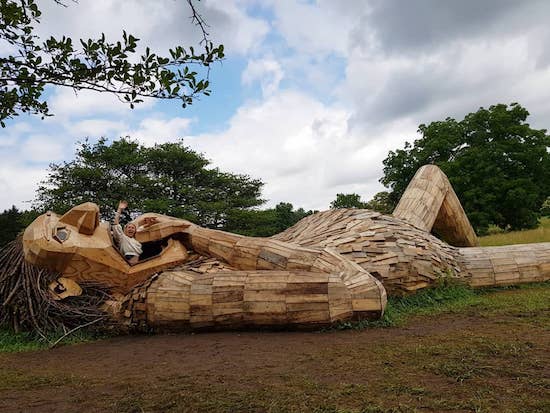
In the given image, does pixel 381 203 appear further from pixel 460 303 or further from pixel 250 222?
pixel 460 303

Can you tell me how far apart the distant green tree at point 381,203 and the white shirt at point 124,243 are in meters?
21.1

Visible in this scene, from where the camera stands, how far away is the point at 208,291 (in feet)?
15.1

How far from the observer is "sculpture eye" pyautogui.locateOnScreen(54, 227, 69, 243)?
503 cm

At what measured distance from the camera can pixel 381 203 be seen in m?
27.7

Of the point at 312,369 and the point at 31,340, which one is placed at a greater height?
the point at 31,340

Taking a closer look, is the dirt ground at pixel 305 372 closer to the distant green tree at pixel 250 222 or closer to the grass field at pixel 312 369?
the grass field at pixel 312 369

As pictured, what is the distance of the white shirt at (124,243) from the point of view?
5388 mm

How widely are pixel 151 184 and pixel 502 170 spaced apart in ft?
52.8

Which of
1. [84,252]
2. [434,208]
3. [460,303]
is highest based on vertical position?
[434,208]

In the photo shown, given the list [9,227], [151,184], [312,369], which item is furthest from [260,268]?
[9,227]

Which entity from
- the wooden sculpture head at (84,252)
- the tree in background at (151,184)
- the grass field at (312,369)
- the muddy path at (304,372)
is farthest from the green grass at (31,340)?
the tree in background at (151,184)

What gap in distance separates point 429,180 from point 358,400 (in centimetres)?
711

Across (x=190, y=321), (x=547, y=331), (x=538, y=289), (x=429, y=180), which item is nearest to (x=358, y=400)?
(x=547, y=331)

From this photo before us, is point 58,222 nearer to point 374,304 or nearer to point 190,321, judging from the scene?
point 190,321
